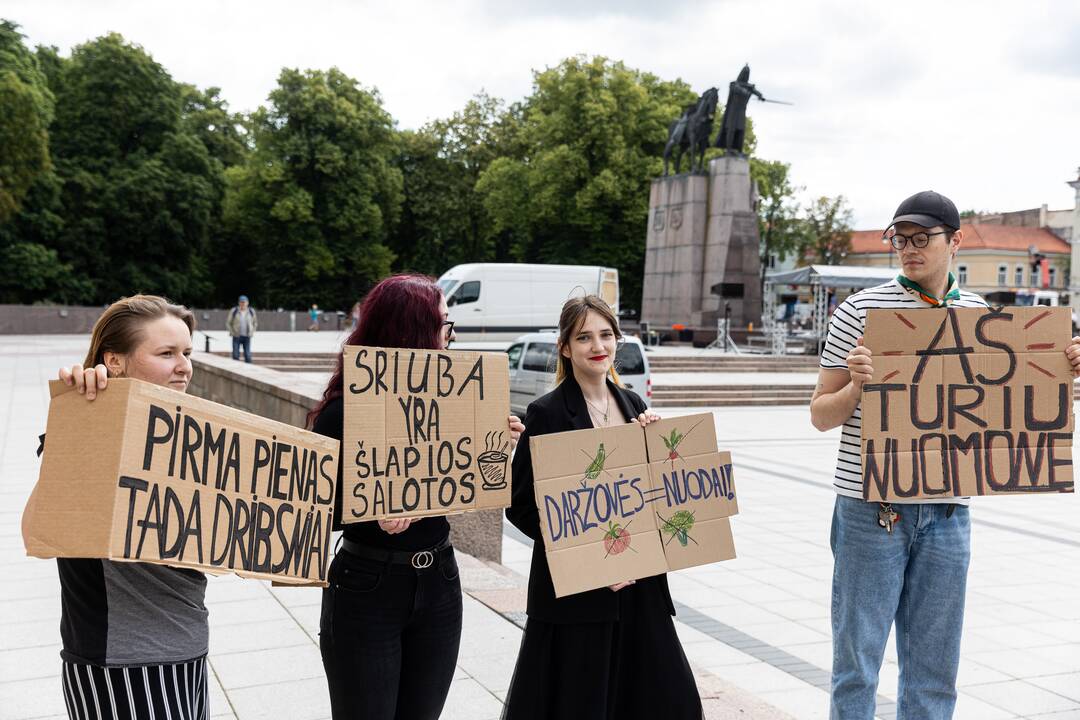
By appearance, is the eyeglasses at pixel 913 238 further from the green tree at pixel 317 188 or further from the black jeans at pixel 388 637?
the green tree at pixel 317 188

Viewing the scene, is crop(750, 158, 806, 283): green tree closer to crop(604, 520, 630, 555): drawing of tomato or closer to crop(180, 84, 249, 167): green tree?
crop(180, 84, 249, 167): green tree

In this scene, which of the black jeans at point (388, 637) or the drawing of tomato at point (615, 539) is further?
the drawing of tomato at point (615, 539)

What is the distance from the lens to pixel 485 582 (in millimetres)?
6164

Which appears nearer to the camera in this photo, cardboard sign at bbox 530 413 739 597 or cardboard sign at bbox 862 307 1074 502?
cardboard sign at bbox 530 413 739 597

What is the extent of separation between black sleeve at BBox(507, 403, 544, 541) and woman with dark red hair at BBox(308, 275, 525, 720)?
1.11 ft

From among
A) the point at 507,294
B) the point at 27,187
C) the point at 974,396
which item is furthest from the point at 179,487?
the point at 27,187

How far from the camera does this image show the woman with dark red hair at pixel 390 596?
2.69 m

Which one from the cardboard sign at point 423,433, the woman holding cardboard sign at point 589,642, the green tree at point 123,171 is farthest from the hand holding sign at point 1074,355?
the green tree at point 123,171

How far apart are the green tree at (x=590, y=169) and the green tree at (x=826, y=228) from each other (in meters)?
18.1

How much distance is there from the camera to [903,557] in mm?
3305

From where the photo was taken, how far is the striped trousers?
2.22 metres

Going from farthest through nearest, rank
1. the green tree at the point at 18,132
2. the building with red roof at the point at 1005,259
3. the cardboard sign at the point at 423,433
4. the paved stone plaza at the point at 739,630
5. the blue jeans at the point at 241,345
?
the building with red roof at the point at 1005,259, the green tree at the point at 18,132, the blue jeans at the point at 241,345, the paved stone plaza at the point at 739,630, the cardboard sign at the point at 423,433

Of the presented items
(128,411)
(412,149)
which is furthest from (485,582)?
(412,149)

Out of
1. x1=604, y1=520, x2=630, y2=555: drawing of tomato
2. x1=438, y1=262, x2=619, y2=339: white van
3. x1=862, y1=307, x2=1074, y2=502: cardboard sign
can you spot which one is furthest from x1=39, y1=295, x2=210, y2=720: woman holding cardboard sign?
x1=438, y1=262, x2=619, y2=339: white van
